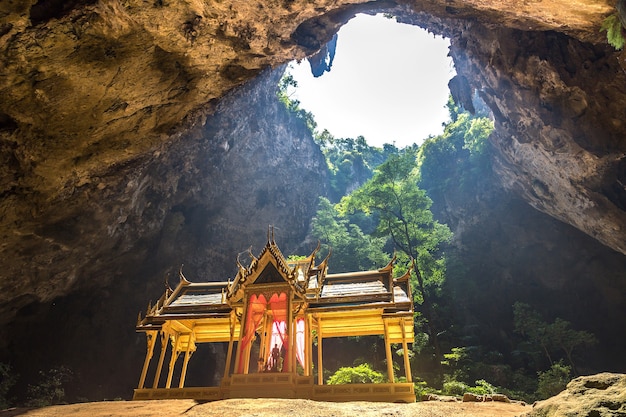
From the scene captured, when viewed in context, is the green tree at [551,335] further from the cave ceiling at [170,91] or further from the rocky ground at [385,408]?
the rocky ground at [385,408]

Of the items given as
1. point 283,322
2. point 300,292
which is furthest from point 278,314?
point 300,292

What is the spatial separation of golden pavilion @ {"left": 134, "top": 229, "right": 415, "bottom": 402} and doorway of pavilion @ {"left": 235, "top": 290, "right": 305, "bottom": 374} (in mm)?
28

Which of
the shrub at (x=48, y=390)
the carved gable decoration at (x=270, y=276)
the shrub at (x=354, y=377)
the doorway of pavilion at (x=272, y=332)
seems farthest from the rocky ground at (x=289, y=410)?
the shrub at (x=48, y=390)

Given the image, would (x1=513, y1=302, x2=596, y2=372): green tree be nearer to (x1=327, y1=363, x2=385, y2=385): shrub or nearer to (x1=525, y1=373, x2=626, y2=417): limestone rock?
(x1=327, y1=363, x2=385, y2=385): shrub

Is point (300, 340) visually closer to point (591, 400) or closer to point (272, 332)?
point (272, 332)

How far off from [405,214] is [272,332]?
1684cm

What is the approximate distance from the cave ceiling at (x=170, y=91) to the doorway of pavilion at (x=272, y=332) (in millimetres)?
9323

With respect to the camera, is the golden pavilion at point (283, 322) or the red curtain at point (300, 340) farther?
the red curtain at point (300, 340)

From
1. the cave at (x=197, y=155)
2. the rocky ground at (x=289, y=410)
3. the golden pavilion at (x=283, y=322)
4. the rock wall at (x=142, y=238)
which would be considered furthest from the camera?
the rock wall at (x=142, y=238)

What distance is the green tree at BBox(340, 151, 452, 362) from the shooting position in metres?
24.7

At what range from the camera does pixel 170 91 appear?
14.9 meters

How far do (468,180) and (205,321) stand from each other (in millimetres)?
30110

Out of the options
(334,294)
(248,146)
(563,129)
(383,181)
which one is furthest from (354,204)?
(334,294)

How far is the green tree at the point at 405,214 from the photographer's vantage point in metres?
24.7
